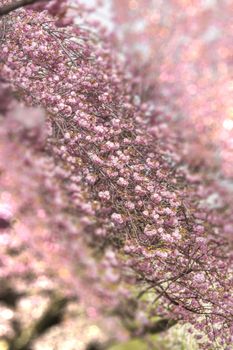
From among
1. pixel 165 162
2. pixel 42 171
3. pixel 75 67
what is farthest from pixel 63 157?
pixel 75 67

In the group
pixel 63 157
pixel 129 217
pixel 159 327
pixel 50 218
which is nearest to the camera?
pixel 50 218

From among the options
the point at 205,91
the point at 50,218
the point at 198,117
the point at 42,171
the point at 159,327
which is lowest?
the point at 159,327

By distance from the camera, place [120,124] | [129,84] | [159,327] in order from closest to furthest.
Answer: [159,327] → [129,84] → [120,124]

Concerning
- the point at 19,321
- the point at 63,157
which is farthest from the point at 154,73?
the point at 19,321

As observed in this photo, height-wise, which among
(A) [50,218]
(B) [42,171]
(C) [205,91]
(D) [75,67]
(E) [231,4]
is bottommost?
(A) [50,218]

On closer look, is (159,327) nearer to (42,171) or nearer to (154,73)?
(42,171)

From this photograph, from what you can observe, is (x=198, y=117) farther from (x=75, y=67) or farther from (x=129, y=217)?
(x=75, y=67)

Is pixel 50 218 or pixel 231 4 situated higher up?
pixel 231 4

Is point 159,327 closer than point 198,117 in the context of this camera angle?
Yes

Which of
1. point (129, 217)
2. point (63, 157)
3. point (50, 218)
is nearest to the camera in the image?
point (50, 218)
